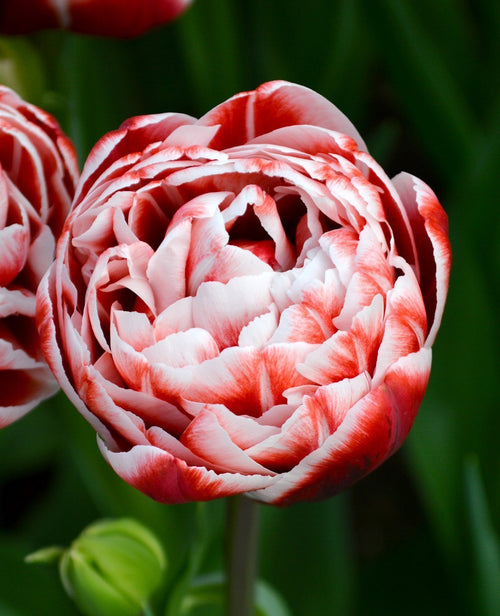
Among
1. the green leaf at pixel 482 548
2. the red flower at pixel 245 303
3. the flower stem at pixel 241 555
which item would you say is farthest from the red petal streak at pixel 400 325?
the green leaf at pixel 482 548

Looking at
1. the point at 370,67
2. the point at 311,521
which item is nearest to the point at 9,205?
the point at 311,521

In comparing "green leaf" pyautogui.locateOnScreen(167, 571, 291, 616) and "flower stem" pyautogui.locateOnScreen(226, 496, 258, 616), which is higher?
"flower stem" pyautogui.locateOnScreen(226, 496, 258, 616)

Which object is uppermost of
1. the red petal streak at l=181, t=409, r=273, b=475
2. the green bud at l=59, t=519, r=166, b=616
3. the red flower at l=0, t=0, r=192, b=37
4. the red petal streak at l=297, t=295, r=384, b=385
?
the red flower at l=0, t=0, r=192, b=37

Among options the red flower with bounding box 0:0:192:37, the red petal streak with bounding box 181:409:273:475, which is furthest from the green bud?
the red flower with bounding box 0:0:192:37

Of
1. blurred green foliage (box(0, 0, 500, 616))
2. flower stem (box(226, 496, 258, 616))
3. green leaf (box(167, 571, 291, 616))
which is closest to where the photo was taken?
flower stem (box(226, 496, 258, 616))

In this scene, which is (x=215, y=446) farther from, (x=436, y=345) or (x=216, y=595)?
(x=436, y=345)

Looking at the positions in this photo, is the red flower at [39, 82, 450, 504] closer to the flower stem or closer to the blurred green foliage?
the flower stem

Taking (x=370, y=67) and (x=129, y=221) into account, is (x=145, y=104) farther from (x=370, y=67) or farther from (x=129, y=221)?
(x=129, y=221)
